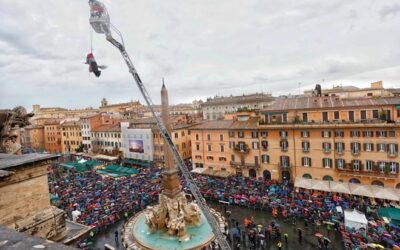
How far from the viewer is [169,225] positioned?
23.1 meters

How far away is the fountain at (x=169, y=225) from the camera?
21953 millimetres

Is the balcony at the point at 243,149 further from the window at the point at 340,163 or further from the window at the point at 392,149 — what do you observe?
the window at the point at 392,149

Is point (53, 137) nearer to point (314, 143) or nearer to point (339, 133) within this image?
point (314, 143)

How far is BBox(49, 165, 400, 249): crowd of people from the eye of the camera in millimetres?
21422

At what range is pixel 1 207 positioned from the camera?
5949 mm

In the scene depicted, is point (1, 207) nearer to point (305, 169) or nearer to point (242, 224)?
point (242, 224)

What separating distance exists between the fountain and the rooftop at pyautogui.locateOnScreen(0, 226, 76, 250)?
20.2 meters

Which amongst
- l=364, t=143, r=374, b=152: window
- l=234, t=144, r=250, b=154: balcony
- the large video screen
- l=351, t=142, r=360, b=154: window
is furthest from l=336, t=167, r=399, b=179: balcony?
the large video screen

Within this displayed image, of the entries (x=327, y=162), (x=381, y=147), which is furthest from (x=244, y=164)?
(x=381, y=147)

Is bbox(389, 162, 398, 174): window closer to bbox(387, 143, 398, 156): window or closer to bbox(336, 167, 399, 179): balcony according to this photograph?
bbox(336, 167, 399, 179): balcony

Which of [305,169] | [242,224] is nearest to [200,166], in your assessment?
[305,169]

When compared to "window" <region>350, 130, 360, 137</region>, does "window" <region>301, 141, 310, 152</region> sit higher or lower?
lower

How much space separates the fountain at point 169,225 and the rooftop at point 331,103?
20412 mm

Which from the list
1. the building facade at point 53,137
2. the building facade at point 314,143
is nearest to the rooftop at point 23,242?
the building facade at point 314,143
